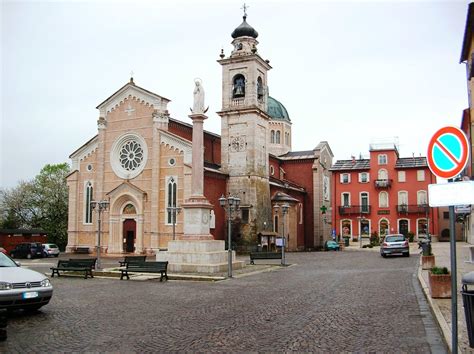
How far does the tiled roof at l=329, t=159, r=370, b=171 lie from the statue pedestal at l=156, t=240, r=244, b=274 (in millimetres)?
40714

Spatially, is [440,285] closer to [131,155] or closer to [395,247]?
[395,247]

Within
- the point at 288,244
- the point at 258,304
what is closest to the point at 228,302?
the point at 258,304

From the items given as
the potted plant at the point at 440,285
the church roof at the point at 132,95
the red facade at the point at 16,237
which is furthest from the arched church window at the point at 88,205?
the potted plant at the point at 440,285

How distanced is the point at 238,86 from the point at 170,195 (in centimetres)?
1179

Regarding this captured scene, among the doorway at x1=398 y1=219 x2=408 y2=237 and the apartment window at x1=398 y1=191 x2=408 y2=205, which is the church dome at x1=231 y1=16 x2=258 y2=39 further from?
the doorway at x1=398 y1=219 x2=408 y2=237

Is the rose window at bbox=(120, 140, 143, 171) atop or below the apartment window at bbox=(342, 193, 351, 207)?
atop

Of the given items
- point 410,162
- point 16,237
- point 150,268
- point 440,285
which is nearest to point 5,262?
point 150,268

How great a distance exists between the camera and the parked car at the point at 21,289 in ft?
34.0

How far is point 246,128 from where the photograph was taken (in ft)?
142

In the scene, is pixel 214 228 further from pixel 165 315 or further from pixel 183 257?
pixel 165 315

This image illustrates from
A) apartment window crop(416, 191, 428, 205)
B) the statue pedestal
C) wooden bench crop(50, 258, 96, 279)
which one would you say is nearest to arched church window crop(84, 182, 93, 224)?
wooden bench crop(50, 258, 96, 279)

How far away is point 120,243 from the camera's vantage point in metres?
41.7

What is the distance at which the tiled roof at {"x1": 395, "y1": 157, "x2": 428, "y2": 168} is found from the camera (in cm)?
5967

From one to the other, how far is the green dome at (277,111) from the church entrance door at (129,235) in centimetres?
2898
